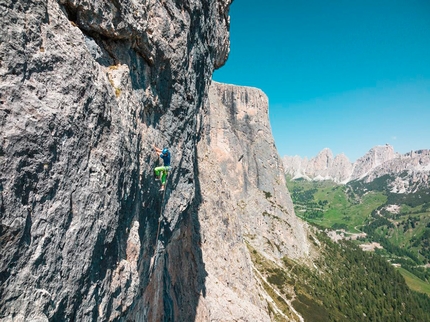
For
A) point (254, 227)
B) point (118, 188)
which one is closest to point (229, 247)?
point (118, 188)

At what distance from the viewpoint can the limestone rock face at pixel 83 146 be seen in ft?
24.0

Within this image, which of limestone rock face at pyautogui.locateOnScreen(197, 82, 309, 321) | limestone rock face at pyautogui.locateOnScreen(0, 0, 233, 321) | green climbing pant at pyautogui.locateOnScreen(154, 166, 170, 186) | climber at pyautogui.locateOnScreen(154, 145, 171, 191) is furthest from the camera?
limestone rock face at pyautogui.locateOnScreen(197, 82, 309, 321)

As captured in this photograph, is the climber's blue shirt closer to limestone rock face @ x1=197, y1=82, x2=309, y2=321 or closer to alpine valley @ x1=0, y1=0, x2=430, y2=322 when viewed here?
alpine valley @ x1=0, y1=0, x2=430, y2=322

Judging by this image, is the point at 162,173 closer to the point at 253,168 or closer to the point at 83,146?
the point at 83,146

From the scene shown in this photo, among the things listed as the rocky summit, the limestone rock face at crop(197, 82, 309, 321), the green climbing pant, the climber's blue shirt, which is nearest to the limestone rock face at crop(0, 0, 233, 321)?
the rocky summit

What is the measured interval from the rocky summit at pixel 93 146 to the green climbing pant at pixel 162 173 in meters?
0.35

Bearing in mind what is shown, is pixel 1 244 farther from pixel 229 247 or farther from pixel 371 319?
pixel 371 319

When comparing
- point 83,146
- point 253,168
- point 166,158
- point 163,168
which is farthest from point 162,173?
point 253,168

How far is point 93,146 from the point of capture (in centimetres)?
976

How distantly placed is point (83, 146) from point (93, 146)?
0.49 metres

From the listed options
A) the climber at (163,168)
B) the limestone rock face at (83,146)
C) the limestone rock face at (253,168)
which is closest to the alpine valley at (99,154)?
the limestone rock face at (83,146)

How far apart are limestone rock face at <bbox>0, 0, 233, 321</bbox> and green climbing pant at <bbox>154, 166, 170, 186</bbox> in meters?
0.35

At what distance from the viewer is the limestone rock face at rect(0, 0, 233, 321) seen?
7.32 meters

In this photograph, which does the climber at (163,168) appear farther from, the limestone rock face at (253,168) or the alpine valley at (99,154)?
the limestone rock face at (253,168)
